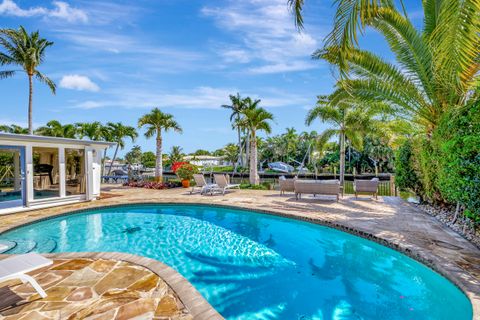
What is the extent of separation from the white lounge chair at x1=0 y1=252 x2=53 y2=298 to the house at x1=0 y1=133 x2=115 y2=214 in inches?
276

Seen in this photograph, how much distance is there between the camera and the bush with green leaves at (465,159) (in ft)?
15.8

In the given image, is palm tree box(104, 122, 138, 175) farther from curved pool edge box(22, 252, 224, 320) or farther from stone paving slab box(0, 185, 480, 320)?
curved pool edge box(22, 252, 224, 320)

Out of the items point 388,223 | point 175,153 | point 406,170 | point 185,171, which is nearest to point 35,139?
point 185,171

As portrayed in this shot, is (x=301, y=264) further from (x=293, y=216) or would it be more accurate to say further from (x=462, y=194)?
(x=462, y=194)

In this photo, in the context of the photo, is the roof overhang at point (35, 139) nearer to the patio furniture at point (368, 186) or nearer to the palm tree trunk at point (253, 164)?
the palm tree trunk at point (253, 164)

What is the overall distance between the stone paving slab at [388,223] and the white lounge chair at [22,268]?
4.78 metres

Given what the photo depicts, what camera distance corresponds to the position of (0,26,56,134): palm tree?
18.8 meters

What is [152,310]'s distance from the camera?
10.0 ft

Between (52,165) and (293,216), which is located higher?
(52,165)

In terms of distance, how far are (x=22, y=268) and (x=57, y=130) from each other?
29.4m

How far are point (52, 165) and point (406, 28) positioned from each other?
47.6 ft

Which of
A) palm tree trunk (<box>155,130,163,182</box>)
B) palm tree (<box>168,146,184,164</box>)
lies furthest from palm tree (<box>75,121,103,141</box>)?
palm tree (<box>168,146,184,164</box>)

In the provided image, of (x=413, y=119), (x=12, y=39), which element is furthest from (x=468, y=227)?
(x=12, y=39)

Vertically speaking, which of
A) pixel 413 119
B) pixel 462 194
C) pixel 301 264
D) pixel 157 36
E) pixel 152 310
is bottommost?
pixel 301 264
